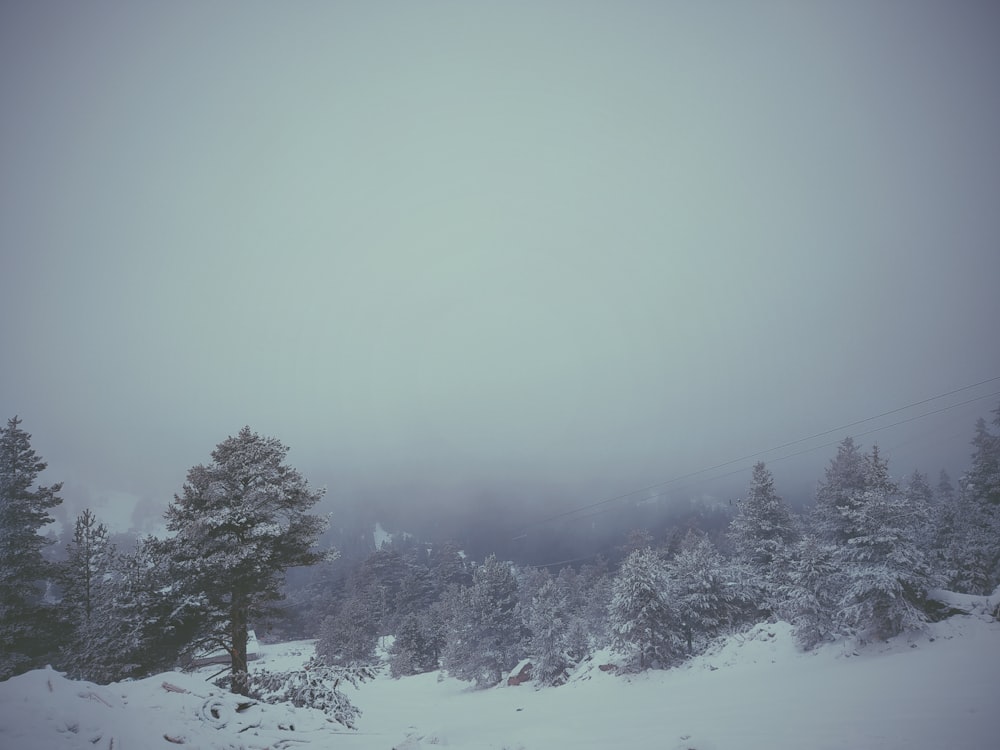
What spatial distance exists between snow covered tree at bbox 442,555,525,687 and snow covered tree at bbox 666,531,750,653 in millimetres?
18510

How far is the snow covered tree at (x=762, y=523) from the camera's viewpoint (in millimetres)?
31172

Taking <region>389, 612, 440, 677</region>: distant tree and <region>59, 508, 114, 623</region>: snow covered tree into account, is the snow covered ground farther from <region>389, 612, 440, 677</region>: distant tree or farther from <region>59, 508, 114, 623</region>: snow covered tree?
<region>389, 612, 440, 677</region>: distant tree

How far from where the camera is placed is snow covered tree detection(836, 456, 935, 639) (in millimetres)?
18859

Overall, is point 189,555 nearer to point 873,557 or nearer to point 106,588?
point 106,588

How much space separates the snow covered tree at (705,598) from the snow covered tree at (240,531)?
2682 centimetres

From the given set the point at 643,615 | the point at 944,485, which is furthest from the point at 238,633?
the point at 944,485

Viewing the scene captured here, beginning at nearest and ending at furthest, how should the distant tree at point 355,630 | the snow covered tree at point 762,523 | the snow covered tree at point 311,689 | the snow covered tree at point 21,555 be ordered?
1. the snow covered tree at point 311,689
2. the snow covered tree at point 21,555
3. the snow covered tree at point 762,523
4. the distant tree at point 355,630

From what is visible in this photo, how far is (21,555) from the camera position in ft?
58.7

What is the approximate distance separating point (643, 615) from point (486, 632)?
19.7 meters

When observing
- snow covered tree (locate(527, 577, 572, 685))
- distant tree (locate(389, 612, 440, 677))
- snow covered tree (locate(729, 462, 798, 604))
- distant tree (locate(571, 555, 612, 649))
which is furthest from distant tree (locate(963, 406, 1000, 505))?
distant tree (locate(389, 612, 440, 677))

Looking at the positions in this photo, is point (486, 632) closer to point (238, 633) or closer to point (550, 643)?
point (550, 643)

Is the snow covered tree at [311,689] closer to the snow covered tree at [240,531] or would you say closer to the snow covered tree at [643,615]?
the snow covered tree at [240,531]

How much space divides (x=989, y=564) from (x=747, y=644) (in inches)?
756

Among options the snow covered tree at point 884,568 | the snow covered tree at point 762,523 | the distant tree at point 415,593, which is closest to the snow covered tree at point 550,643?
the snow covered tree at point 762,523
